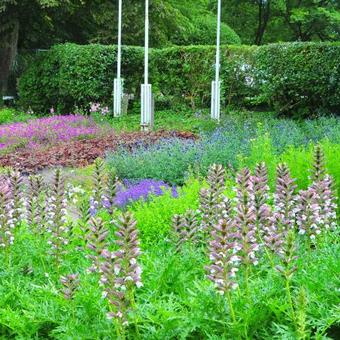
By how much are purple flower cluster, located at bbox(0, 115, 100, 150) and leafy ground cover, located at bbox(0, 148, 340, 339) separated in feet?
32.8

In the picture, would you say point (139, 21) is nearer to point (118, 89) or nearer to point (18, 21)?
point (18, 21)

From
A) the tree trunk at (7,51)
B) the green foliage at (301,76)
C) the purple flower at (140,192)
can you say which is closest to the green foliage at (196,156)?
the purple flower at (140,192)

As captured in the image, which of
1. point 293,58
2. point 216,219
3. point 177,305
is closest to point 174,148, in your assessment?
point 216,219

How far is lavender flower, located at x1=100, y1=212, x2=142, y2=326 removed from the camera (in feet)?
9.95

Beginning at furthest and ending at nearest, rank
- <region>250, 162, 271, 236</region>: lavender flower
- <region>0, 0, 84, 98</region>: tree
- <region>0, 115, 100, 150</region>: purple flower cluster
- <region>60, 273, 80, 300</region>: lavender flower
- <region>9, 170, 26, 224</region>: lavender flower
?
1. <region>0, 0, 84, 98</region>: tree
2. <region>0, 115, 100, 150</region>: purple flower cluster
3. <region>9, 170, 26, 224</region>: lavender flower
4. <region>250, 162, 271, 236</region>: lavender flower
5. <region>60, 273, 80, 300</region>: lavender flower

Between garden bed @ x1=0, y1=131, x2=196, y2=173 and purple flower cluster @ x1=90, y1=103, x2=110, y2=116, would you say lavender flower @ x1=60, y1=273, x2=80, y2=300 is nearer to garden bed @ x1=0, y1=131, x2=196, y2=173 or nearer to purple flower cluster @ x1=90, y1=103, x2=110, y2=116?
garden bed @ x1=0, y1=131, x2=196, y2=173

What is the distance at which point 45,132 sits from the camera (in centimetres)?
1559

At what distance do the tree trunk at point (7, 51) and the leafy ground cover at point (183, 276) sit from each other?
2212 cm

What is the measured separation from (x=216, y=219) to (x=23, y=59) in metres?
23.1

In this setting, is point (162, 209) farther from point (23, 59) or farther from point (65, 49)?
point (23, 59)

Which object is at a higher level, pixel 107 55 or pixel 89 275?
pixel 107 55

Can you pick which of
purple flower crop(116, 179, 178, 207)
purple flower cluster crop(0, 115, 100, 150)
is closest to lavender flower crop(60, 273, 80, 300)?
purple flower crop(116, 179, 178, 207)

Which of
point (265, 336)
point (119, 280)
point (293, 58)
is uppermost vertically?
point (293, 58)

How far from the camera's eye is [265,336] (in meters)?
3.33
